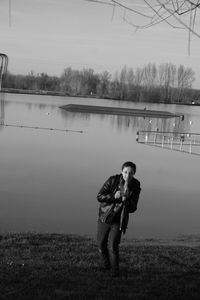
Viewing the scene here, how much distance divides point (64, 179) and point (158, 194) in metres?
3.96

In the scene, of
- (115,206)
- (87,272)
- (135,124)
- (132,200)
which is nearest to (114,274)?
(87,272)

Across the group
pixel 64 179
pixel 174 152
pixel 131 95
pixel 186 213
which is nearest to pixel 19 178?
pixel 64 179

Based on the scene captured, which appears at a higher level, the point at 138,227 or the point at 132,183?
the point at 132,183

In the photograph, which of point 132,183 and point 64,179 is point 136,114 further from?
point 132,183

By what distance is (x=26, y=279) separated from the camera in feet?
20.5

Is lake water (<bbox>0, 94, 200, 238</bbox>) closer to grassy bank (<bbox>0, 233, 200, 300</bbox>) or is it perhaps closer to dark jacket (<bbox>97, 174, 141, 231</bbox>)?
grassy bank (<bbox>0, 233, 200, 300</bbox>)

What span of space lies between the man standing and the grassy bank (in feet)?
1.21

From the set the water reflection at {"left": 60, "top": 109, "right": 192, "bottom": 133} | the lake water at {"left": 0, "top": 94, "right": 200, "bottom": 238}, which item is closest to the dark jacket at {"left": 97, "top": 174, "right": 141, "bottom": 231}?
the lake water at {"left": 0, "top": 94, "right": 200, "bottom": 238}

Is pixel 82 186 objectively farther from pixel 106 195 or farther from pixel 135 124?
pixel 135 124

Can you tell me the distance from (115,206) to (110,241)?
1.49ft

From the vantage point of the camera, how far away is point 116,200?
636 cm

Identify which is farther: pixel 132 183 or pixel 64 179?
pixel 64 179

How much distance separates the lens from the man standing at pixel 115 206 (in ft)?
20.8

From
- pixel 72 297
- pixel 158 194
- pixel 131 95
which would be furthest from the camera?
pixel 131 95
